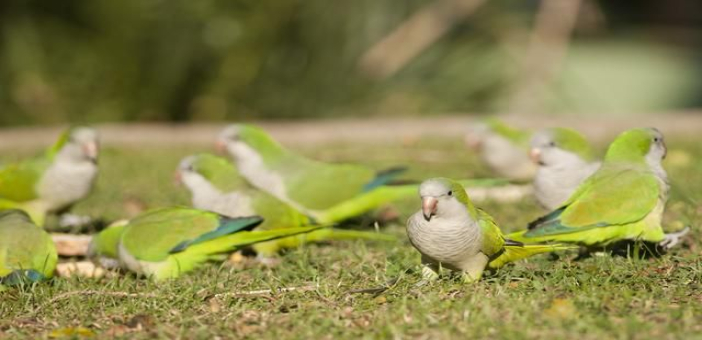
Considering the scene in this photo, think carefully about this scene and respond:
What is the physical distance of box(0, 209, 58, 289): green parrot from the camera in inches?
150

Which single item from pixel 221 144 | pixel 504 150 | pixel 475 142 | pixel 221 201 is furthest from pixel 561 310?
pixel 475 142

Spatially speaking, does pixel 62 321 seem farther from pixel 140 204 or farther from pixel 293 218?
pixel 140 204

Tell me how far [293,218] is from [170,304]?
1.08 m

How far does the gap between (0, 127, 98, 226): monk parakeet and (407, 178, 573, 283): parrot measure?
2279 millimetres

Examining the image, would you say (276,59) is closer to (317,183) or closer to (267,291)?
(317,183)

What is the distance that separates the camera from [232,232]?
4098 millimetres

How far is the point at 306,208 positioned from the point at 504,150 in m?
1.87

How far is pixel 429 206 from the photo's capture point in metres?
3.41

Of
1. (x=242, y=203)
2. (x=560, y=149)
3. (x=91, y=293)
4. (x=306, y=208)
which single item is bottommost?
(x=91, y=293)

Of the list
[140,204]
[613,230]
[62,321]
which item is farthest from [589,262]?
A: [140,204]

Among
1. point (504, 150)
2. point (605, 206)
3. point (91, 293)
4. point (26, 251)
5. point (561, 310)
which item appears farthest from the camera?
point (504, 150)

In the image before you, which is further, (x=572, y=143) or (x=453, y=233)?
(x=572, y=143)

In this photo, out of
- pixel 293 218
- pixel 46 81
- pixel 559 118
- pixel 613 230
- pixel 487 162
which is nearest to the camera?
pixel 613 230

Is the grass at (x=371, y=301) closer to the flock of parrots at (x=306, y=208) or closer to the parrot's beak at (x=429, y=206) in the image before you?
the flock of parrots at (x=306, y=208)
